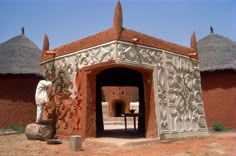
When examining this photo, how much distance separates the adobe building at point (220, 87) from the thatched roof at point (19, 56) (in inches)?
423

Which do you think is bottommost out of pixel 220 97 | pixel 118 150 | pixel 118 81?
pixel 118 150

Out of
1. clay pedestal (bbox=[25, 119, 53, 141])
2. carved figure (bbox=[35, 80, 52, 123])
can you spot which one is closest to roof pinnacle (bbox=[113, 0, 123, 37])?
carved figure (bbox=[35, 80, 52, 123])

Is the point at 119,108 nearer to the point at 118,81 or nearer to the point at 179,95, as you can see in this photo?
the point at 118,81

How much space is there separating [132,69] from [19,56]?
1009cm

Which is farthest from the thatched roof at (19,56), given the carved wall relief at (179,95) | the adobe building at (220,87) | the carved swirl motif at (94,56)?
the adobe building at (220,87)

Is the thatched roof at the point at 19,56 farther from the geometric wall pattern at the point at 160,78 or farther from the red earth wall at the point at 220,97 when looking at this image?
the red earth wall at the point at 220,97

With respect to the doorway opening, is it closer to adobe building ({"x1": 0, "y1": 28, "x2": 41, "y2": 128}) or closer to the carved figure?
adobe building ({"x1": 0, "y1": 28, "x2": 41, "y2": 128})

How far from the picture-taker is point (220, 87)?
48.3 ft

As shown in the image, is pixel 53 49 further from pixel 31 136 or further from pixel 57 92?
pixel 31 136

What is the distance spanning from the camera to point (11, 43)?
17469 mm

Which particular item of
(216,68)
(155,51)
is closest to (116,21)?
(155,51)

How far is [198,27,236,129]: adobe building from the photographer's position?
567 inches

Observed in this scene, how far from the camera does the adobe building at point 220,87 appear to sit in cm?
1439

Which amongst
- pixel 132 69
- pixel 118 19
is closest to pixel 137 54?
pixel 132 69
